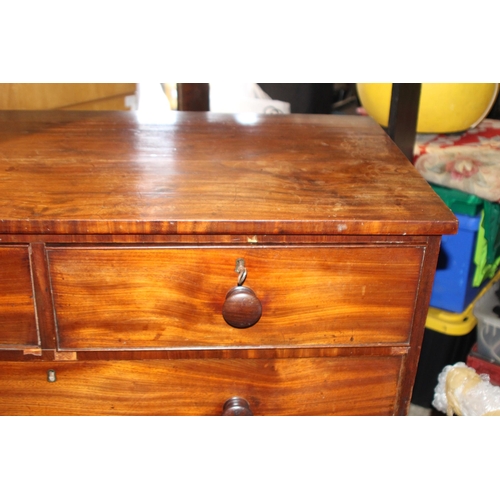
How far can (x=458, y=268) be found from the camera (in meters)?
1.18

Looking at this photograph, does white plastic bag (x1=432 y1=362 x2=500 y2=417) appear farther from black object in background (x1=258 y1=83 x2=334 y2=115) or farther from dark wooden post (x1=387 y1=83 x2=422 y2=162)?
black object in background (x1=258 y1=83 x2=334 y2=115)

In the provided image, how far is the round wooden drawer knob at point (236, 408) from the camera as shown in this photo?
0.68 m

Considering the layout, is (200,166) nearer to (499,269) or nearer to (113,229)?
(113,229)

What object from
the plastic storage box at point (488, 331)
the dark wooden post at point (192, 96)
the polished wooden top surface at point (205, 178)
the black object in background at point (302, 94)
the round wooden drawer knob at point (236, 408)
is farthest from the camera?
the black object in background at point (302, 94)

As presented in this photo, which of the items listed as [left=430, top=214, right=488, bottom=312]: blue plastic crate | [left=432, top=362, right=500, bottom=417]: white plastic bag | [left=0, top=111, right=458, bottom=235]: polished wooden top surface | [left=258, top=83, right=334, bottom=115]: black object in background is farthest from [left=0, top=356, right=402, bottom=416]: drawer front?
[left=258, top=83, right=334, bottom=115]: black object in background

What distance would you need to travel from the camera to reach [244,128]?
2.81 feet

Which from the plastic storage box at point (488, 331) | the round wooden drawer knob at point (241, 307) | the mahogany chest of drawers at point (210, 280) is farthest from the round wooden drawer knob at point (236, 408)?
the plastic storage box at point (488, 331)

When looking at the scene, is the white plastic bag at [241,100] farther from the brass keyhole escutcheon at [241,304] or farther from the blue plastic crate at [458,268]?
the brass keyhole escutcheon at [241,304]

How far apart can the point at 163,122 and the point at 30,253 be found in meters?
0.36

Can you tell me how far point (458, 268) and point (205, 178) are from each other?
0.73 meters

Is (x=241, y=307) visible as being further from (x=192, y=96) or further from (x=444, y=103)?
(x=444, y=103)

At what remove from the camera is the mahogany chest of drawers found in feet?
1.90

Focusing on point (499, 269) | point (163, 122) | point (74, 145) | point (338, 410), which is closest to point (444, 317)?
point (499, 269)

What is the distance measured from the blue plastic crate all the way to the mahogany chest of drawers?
48cm
